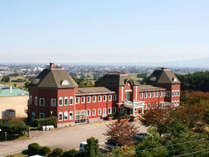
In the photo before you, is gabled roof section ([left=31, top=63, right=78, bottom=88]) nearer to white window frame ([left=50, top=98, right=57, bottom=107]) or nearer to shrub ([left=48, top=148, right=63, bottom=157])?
white window frame ([left=50, top=98, right=57, bottom=107])

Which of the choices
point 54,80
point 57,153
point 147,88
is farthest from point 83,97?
point 57,153

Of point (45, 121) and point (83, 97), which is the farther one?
point (83, 97)

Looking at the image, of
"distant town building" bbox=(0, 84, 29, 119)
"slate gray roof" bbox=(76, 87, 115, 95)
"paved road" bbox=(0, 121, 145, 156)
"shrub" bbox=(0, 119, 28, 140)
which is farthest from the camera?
"slate gray roof" bbox=(76, 87, 115, 95)

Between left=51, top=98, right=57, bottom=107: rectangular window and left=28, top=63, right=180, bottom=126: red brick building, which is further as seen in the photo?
left=28, top=63, right=180, bottom=126: red brick building

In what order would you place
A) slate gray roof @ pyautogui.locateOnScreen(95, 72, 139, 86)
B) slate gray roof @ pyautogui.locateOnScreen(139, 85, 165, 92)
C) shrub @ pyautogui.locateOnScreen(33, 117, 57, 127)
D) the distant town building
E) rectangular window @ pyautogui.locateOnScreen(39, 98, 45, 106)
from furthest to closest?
1. slate gray roof @ pyautogui.locateOnScreen(139, 85, 165, 92)
2. slate gray roof @ pyautogui.locateOnScreen(95, 72, 139, 86)
3. rectangular window @ pyautogui.locateOnScreen(39, 98, 45, 106)
4. the distant town building
5. shrub @ pyautogui.locateOnScreen(33, 117, 57, 127)

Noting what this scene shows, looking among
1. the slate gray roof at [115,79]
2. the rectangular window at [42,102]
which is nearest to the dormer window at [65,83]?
the rectangular window at [42,102]

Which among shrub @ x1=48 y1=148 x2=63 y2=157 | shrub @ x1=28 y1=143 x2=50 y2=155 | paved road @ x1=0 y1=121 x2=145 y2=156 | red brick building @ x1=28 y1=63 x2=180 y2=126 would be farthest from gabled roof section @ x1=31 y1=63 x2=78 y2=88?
shrub @ x1=48 y1=148 x2=63 y2=157

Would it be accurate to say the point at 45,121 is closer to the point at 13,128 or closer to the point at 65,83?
the point at 65,83
